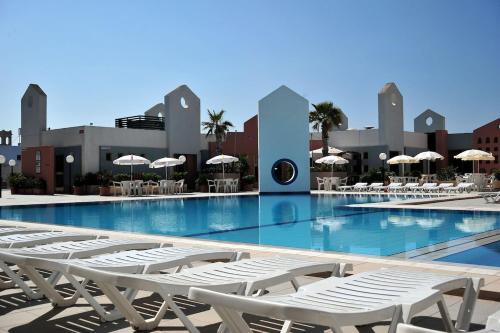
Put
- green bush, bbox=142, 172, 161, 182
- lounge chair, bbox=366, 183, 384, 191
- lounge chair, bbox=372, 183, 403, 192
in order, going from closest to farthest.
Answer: lounge chair, bbox=372, 183, 403, 192
lounge chair, bbox=366, 183, 384, 191
green bush, bbox=142, 172, 161, 182

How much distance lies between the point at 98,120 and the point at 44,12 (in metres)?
22.8

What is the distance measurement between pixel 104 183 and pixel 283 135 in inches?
369

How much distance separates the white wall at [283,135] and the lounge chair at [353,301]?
73.1 ft

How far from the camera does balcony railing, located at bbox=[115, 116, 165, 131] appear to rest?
3192cm

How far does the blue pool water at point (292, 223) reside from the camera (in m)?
9.23

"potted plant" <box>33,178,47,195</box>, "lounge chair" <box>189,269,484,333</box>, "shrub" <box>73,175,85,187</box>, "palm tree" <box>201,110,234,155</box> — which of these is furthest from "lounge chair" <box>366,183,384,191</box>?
"lounge chair" <box>189,269,484,333</box>

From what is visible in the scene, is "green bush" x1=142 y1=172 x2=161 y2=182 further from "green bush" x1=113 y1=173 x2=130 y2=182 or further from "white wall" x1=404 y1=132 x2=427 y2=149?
"white wall" x1=404 y1=132 x2=427 y2=149

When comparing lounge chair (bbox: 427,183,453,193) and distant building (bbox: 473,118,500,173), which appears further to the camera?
distant building (bbox: 473,118,500,173)

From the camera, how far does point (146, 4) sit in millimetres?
12422

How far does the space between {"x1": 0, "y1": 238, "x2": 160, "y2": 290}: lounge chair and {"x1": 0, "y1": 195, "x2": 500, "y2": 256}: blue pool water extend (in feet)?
13.2

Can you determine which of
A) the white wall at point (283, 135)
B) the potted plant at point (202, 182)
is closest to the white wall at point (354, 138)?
the white wall at point (283, 135)

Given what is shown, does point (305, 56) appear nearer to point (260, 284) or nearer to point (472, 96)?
point (472, 96)

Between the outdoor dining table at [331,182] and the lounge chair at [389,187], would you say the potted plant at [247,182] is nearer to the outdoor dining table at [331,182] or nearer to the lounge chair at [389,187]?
the outdoor dining table at [331,182]

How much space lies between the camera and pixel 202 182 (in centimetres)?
2928
